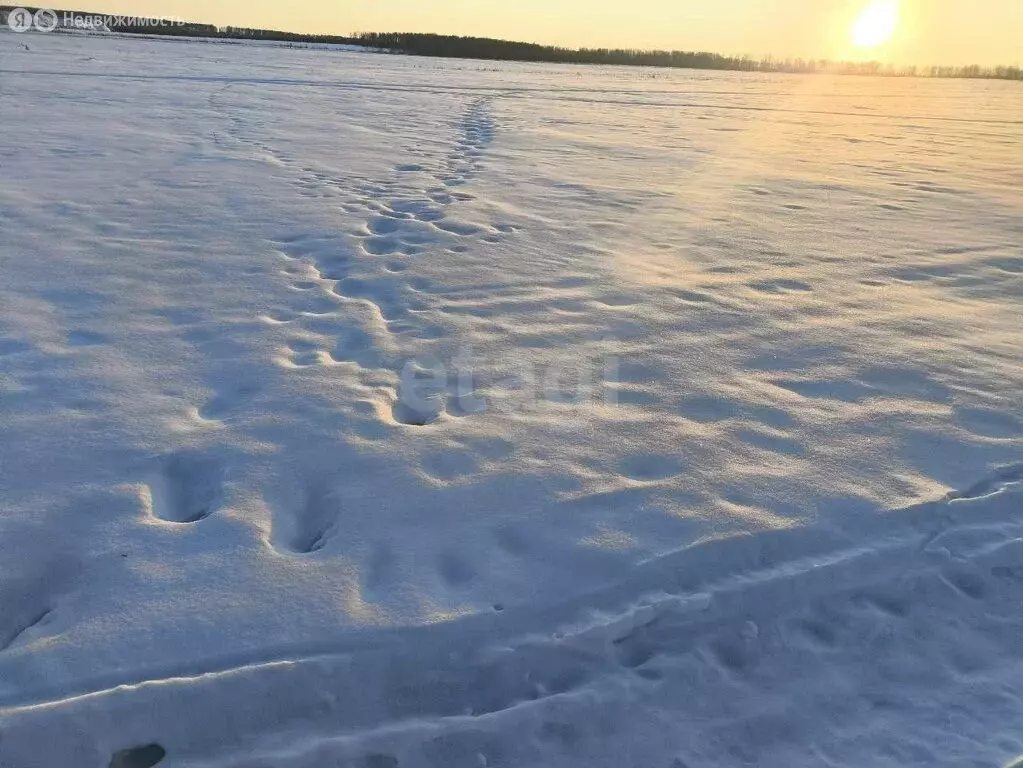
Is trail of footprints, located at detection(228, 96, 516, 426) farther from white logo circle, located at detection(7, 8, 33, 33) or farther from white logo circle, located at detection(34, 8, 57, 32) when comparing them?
white logo circle, located at detection(34, 8, 57, 32)

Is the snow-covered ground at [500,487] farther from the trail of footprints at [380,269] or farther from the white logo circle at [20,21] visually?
the white logo circle at [20,21]

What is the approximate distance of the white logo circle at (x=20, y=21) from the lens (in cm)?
2928

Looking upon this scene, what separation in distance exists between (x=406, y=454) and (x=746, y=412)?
4.37 ft

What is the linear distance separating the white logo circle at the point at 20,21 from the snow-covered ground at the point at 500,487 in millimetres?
30654

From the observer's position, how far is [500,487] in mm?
2469

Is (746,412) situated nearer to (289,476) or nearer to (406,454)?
(406,454)

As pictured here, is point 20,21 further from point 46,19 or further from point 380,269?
point 380,269

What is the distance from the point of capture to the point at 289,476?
8.17 ft

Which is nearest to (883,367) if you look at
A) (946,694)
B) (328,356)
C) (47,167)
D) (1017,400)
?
(1017,400)

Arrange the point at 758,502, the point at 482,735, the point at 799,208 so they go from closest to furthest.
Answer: the point at 482,735 → the point at 758,502 → the point at 799,208

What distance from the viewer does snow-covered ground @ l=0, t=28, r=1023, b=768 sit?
176cm

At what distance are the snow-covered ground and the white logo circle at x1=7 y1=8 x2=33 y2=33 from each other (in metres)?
30.7

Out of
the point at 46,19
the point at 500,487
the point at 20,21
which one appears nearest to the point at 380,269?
the point at 500,487

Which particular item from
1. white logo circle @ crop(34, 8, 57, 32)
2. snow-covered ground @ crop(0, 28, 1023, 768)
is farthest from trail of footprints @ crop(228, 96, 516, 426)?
white logo circle @ crop(34, 8, 57, 32)
